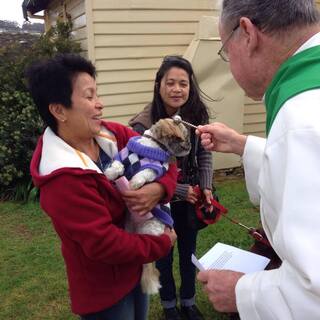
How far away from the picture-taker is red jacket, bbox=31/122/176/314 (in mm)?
1852

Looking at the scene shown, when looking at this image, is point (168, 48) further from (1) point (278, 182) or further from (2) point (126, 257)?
(1) point (278, 182)

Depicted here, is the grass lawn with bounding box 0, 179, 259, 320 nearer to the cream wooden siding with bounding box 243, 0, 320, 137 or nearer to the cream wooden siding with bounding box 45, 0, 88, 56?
the cream wooden siding with bounding box 243, 0, 320, 137

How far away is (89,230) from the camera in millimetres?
1846

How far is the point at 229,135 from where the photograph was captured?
95.6 inches

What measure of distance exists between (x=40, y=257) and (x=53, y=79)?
320cm

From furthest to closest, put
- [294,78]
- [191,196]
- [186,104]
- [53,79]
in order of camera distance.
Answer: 1. [186,104]
2. [191,196]
3. [53,79]
4. [294,78]

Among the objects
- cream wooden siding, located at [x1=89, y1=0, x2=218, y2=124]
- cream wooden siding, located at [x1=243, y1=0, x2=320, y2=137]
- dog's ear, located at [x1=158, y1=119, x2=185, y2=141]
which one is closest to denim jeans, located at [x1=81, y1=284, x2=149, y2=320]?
dog's ear, located at [x1=158, y1=119, x2=185, y2=141]

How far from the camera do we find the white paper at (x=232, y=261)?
181 centimetres

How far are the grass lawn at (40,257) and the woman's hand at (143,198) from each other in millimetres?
1775

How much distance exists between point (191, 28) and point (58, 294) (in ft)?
15.8

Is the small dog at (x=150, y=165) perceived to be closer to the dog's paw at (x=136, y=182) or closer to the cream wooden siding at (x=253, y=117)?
the dog's paw at (x=136, y=182)

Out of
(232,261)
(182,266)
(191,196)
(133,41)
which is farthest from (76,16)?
(232,261)

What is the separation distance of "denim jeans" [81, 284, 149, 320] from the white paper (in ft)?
1.82

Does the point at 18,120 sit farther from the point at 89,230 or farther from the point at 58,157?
the point at 89,230
